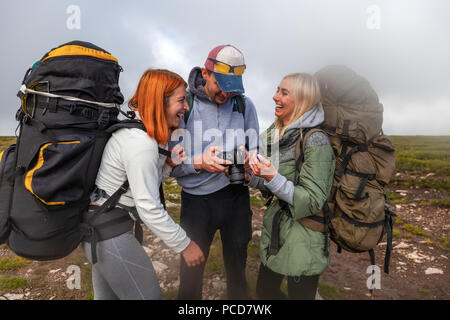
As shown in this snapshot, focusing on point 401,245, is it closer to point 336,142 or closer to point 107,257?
point 336,142

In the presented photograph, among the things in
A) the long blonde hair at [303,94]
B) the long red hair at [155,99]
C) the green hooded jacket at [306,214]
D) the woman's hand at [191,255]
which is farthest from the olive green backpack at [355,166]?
the long red hair at [155,99]

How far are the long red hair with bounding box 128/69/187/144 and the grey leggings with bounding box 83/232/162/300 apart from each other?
1129 mm

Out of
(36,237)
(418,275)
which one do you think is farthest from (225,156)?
(418,275)

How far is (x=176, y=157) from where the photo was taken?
10.5 feet

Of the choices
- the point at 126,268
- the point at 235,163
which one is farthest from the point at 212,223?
the point at 126,268

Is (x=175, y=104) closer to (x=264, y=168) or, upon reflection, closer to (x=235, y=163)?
(x=235, y=163)

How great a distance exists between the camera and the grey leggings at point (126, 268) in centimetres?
257

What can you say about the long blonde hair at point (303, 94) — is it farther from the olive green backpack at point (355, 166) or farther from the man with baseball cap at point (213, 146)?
the man with baseball cap at point (213, 146)

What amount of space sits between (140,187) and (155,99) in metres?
0.93

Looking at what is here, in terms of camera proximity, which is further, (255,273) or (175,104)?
(255,273)

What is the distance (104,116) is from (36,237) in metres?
1.25

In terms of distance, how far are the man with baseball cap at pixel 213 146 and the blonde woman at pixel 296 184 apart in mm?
423

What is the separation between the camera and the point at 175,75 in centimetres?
284

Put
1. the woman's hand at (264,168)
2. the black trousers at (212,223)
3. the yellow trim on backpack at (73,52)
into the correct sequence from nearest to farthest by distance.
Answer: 1. the yellow trim on backpack at (73,52)
2. the woman's hand at (264,168)
3. the black trousers at (212,223)
